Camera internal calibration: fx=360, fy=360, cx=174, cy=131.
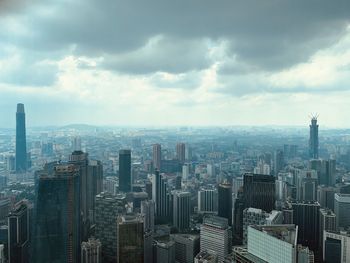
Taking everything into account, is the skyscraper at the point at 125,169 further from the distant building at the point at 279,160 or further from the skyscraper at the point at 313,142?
the skyscraper at the point at 313,142

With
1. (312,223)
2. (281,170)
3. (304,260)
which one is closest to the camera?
(304,260)

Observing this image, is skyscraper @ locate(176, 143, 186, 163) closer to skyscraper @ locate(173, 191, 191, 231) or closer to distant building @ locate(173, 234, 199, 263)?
skyscraper @ locate(173, 191, 191, 231)

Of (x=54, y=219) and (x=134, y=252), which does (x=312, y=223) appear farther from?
(x=54, y=219)

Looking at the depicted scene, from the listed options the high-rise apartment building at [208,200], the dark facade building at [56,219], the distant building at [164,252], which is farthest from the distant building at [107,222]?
the high-rise apartment building at [208,200]

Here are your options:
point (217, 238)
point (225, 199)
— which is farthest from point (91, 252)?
point (225, 199)

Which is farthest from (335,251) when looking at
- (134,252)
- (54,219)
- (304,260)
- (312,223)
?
(54,219)

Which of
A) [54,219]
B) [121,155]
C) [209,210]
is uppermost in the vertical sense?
A: [121,155]

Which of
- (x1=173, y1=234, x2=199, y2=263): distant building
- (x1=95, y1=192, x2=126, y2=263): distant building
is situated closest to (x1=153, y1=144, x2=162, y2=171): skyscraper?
(x1=95, y1=192, x2=126, y2=263): distant building

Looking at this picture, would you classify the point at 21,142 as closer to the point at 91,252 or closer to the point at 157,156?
the point at 91,252
